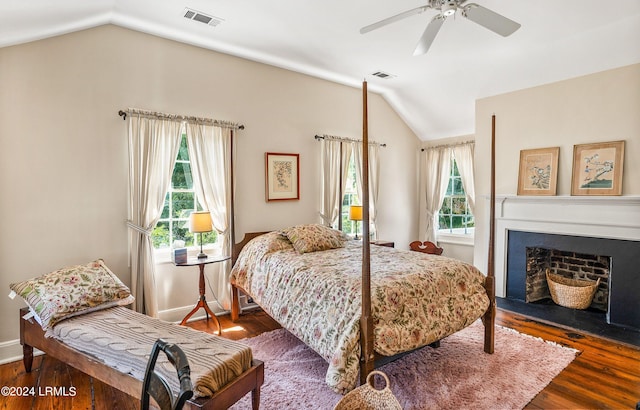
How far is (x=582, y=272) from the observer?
4.17m

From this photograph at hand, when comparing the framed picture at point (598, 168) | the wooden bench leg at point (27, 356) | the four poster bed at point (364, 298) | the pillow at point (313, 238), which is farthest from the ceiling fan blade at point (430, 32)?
the wooden bench leg at point (27, 356)

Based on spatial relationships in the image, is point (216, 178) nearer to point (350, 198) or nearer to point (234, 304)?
point (234, 304)

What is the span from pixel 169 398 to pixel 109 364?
4.09 feet

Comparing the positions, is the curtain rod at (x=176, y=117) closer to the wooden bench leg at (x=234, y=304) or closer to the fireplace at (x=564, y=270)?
the wooden bench leg at (x=234, y=304)

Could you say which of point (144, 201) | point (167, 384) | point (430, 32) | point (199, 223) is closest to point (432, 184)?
point (430, 32)

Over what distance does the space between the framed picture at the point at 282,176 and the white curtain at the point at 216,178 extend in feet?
1.78

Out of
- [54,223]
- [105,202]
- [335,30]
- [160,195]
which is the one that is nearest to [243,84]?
[335,30]

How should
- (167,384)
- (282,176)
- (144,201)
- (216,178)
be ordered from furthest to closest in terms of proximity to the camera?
(282,176), (216,178), (144,201), (167,384)

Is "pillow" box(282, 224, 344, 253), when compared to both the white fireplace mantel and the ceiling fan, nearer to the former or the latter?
the ceiling fan

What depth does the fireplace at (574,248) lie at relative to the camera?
3.43 meters

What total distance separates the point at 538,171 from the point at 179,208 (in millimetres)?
4166

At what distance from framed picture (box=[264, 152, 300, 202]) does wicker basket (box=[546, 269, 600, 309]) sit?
330 cm

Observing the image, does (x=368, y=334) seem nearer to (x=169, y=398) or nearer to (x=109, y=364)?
(x=169, y=398)

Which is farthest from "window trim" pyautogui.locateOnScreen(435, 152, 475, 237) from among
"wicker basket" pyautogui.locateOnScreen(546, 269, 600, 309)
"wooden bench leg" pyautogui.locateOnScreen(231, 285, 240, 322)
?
"wooden bench leg" pyautogui.locateOnScreen(231, 285, 240, 322)
